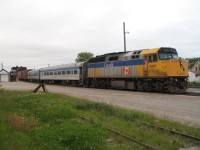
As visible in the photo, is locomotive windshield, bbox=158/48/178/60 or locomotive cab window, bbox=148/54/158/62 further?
locomotive cab window, bbox=148/54/158/62

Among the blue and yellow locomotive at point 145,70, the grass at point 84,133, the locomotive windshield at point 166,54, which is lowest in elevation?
the grass at point 84,133

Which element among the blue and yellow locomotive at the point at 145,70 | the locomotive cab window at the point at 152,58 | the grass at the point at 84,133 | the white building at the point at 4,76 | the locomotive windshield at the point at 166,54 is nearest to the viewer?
the grass at the point at 84,133

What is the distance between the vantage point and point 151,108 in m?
16.8

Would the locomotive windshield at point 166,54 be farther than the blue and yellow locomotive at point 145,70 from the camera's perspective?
Yes

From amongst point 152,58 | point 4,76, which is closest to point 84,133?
point 152,58

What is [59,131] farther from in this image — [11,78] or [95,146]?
[11,78]

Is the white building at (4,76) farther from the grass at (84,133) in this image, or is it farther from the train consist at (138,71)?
the grass at (84,133)

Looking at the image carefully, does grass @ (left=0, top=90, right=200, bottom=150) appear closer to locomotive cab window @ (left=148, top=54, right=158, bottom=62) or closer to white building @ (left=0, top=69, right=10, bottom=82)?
locomotive cab window @ (left=148, top=54, right=158, bottom=62)

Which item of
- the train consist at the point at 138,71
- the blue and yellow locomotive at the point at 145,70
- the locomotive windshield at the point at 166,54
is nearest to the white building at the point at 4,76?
the train consist at the point at 138,71

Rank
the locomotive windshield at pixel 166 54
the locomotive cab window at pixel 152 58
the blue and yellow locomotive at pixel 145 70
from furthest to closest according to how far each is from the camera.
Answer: the locomotive cab window at pixel 152 58 < the locomotive windshield at pixel 166 54 < the blue and yellow locomotive at pixel 145 70

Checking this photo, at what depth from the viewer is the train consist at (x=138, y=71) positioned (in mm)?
26547

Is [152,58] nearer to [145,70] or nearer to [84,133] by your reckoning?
[145,70]

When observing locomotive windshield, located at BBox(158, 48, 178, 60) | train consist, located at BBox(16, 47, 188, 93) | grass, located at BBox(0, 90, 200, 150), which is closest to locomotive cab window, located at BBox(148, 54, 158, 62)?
train consist, located at BBox(16, 47, 188, 93)

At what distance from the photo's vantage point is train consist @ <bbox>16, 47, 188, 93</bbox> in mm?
26547
